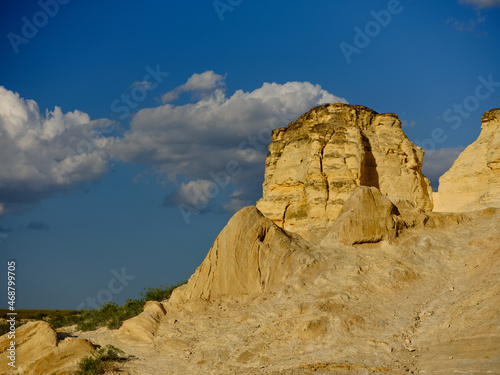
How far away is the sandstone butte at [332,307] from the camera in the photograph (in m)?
12.8

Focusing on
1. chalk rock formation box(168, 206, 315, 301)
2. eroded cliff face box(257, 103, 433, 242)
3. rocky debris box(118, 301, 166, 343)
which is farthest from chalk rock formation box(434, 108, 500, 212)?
rocky debris box(118, 301, 166, 343)

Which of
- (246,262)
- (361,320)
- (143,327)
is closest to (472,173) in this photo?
(246,262)

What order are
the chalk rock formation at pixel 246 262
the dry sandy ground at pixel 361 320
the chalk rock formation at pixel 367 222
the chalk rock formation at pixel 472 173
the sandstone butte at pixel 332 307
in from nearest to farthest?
the dry sandy ground at pixel 361 320 < the sandstone butte at pixel 332 307 < the chalk rock formation at pixel 246 262 < the chalk rock formation at pixel 367 222 < the chalk rock formation at pixel 472 173

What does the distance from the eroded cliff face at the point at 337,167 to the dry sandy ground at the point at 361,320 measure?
16.8 metres

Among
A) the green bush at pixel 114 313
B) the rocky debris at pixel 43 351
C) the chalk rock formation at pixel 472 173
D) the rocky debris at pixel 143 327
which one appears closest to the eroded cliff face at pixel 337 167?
the chalk rock formation at pixel 472 173

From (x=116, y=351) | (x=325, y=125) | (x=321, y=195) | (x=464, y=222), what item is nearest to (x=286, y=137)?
(x=325, y=125)

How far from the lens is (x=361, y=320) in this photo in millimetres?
14586

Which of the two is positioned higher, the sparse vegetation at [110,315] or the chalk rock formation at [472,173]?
the chalk rock formation at [472,173]

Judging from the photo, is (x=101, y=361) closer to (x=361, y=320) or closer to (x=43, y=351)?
(x=43, y=351)

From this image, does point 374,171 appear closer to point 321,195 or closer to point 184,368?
point 321,195

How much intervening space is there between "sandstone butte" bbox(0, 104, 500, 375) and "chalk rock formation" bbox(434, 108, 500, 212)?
19.4 meters

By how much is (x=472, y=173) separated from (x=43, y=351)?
123 ft

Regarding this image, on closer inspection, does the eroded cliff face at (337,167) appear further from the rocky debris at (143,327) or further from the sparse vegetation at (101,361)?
the sparse vegetation at (101,361)

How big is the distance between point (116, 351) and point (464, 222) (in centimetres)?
1498
